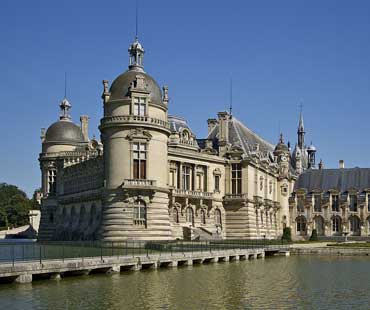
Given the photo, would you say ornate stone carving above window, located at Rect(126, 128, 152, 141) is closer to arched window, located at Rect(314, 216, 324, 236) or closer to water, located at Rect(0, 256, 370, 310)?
water, located at Rect(0, 256, 370, 310)

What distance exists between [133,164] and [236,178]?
2091 centimetres

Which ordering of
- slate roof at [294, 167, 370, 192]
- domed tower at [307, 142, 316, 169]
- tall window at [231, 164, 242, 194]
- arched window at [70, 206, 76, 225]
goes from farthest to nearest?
domed tower at [307, 142, 316, 169] → slate roof at [294, 167, 370, 192] → tall window at [231, 164, 242, 194] → arched window at [70, 206, 76, 225]

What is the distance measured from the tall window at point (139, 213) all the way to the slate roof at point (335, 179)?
162ft

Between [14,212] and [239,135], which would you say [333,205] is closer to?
[239,135]

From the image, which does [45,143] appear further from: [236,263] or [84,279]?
[84,279]

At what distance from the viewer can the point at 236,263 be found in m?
51.9

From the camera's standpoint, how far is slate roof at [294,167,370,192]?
327 feet

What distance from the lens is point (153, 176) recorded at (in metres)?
59.9

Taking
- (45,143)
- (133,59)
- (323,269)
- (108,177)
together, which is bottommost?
(323,269)

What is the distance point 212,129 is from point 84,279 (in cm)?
4965

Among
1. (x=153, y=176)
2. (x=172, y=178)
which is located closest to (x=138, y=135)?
(x=153, y=176)

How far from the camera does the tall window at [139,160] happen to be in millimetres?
59406

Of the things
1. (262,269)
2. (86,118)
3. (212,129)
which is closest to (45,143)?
(86,118)

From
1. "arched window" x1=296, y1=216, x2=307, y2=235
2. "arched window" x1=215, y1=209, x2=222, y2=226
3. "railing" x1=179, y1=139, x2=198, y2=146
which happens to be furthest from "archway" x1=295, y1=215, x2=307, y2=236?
"railing" x1=179, y1=139, x2=198, y2=146
